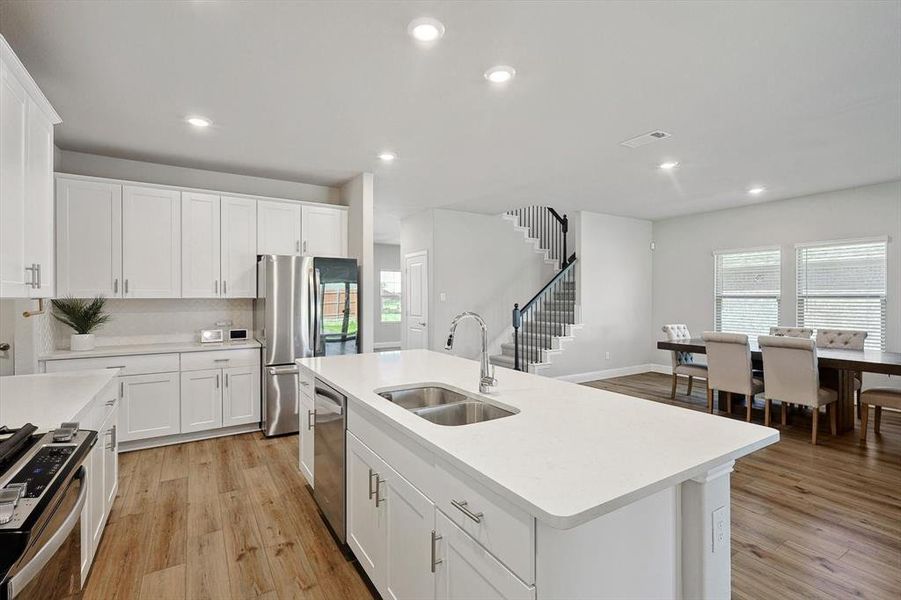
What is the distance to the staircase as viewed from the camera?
660 cm

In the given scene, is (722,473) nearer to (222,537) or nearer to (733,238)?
(222,537)

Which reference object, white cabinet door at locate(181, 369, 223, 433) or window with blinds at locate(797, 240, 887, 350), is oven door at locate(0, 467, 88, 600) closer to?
white cabinet door at locate(181, 369, 223, 433)

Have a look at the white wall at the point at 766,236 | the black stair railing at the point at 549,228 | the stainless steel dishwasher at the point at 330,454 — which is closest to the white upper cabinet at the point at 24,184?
the stainless steel dishwasher at the point at 330,454

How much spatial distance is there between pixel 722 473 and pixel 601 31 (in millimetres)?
2009

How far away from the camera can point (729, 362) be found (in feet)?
15.0

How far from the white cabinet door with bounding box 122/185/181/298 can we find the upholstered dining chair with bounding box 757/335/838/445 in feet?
18.2

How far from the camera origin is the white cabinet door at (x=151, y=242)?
12.7 feet

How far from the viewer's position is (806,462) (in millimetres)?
3496

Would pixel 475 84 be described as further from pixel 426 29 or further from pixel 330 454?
pixel 330 454

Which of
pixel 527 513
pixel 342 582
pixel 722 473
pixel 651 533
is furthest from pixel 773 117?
pixel 342 582

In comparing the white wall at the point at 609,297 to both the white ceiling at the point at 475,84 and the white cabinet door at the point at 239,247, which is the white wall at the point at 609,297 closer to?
the white ceiling at the point at 475,84

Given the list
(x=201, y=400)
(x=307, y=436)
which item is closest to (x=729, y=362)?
(x=307, y=436)

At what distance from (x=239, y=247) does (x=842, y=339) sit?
20.9 feet

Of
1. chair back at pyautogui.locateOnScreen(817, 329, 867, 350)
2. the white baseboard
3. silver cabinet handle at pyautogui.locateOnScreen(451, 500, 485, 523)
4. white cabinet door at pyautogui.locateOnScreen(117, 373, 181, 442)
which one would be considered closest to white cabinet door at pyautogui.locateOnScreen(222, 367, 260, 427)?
white cabinet door at pyautogui.locateOnScreen(117, 373, 181, 442)
